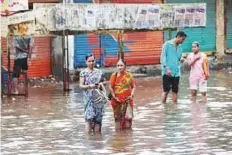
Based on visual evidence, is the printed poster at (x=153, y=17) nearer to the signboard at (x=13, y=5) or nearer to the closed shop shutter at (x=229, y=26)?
the signboard at (x=13, y=5)

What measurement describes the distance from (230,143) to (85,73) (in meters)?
2.79

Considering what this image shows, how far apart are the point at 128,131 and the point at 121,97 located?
61 centimetres

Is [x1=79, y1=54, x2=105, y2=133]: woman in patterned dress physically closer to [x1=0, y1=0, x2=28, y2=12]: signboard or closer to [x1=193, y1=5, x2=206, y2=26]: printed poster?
[x1=0, y1=0, x2=28, y2=12]: signboard

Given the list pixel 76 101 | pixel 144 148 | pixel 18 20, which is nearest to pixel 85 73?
pixel 144 148

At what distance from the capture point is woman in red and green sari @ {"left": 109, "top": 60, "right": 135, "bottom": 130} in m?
11.7

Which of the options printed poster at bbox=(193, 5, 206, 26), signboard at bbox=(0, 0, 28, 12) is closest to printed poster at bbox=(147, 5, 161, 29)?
printed poster at bbox=(193, 5, 206, 26)

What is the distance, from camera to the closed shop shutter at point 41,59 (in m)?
24.3

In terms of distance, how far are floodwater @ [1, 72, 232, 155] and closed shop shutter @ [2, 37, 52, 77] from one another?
623cm

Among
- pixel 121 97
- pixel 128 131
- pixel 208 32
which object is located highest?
pixel 208 32

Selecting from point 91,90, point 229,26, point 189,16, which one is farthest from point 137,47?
point 91,90

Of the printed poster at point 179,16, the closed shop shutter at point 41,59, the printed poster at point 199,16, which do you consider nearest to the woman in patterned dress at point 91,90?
the printed poster at point 179,16

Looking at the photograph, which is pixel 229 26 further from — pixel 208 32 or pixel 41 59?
pixel 41 59

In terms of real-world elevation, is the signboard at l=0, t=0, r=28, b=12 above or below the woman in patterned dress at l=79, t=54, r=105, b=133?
above

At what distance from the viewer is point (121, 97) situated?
11734 millimetres
